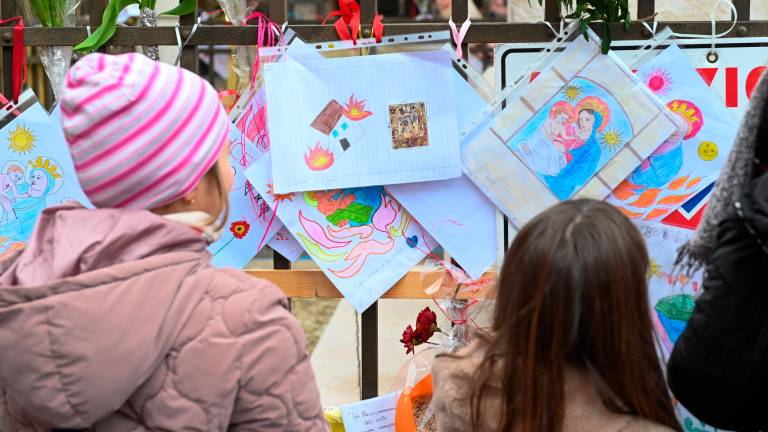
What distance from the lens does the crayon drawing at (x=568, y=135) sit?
2369mm

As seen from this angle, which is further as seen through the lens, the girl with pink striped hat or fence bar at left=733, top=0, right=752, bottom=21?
fence bar at left=733, top=0, right=752, bottom=21

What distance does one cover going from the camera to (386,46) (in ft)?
8.01

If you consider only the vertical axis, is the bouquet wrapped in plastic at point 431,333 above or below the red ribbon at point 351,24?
below

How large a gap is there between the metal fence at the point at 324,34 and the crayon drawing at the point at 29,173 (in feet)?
0.41

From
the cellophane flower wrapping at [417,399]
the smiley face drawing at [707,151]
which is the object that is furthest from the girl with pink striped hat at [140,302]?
the smiley face drawing at [707,151]

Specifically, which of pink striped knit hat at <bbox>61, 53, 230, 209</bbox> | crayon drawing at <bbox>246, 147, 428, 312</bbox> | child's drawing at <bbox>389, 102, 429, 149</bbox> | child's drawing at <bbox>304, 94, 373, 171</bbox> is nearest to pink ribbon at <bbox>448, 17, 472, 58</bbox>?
child's drawing at <bbox>389, 102, 429, 149</bbox>

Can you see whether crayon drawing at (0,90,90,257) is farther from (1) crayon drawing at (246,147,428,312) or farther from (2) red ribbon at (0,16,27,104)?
(1) crayon drawing at (246,147,428,312)

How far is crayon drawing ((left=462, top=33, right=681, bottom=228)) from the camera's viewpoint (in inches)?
93.3

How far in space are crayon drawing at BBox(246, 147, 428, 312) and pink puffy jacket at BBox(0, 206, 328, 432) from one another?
35.8 inches

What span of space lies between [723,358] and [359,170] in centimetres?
114

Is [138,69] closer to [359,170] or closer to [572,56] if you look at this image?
[359,170]

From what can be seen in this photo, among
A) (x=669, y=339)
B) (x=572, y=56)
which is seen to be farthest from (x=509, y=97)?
(x=669, y=339)

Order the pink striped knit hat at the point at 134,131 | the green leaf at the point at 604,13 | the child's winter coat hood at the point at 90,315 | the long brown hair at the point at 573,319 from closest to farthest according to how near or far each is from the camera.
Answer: the child's winter coat hood at the point at 90,315 → the pink striped knit hat at the point at 134,131 → the long brown hair at the point at 573,319 → the green leaf at the point at 604,13

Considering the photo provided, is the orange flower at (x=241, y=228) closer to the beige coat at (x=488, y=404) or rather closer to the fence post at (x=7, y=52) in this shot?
the fence post at (x=7, y=52)
